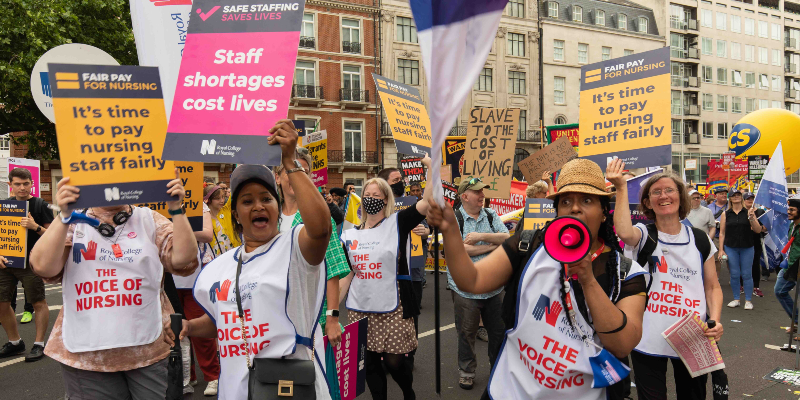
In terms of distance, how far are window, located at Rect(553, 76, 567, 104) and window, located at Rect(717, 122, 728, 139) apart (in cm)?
2066

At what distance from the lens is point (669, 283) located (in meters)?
3.60

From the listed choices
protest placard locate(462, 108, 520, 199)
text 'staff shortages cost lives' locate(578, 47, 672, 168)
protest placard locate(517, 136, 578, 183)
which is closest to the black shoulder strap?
text 'staff shortages cost lives' locate(578, 47, 672, 168)

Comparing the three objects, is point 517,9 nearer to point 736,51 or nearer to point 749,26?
point 736,51

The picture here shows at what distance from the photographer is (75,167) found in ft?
8.09

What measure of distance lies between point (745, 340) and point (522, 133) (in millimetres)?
31729

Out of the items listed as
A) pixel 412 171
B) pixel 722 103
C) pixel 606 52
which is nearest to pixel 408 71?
pixel 606 52

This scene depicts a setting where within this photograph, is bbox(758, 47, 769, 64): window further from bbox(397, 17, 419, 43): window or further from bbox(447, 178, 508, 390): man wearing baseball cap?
bbox(447, 178, 508, 390): man wearing baseball cap

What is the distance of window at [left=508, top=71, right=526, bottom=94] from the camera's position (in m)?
37.1

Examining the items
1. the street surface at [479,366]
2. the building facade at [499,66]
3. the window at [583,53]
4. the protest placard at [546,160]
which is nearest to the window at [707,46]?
the window at [583,53]

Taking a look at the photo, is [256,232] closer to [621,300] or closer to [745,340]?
[621,300]

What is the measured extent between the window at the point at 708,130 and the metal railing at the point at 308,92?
37420 mm

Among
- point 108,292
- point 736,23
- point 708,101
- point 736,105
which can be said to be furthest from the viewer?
point 736,23

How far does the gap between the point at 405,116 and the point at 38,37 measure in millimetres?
13446

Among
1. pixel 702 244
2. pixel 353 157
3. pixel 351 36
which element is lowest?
pixel 702 244
